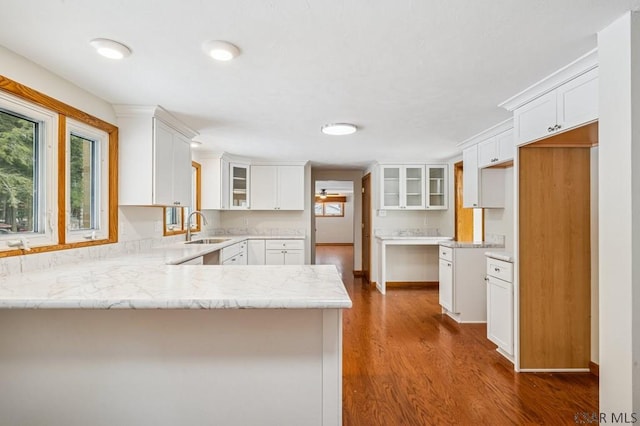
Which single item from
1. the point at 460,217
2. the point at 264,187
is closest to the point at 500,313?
the point at 460,217

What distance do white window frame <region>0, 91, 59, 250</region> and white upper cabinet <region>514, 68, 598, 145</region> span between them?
333cm

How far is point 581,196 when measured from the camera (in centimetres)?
258

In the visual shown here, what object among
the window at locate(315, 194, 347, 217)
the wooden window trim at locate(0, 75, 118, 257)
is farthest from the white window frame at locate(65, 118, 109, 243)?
the window at locate(315, 194, 347, 217)

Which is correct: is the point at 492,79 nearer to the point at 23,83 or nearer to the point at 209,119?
the point at 209,119

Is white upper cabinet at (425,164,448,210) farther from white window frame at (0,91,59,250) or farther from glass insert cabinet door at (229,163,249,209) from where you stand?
white window frame at (0,91,59,250)

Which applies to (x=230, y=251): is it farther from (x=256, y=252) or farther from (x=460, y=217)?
(x=460, y=217)

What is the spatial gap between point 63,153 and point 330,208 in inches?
465

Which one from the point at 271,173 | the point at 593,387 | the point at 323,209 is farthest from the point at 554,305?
the point at 323,209

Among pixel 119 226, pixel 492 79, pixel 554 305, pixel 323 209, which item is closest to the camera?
pixel 492 79

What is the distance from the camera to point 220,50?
181cm

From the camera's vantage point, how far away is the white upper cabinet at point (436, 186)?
5.58m

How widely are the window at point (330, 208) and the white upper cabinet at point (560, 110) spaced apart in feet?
36.8

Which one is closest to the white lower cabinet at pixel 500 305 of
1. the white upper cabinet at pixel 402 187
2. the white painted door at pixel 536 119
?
the white painted door at pixel 536 119

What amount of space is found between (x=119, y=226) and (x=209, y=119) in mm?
1260
